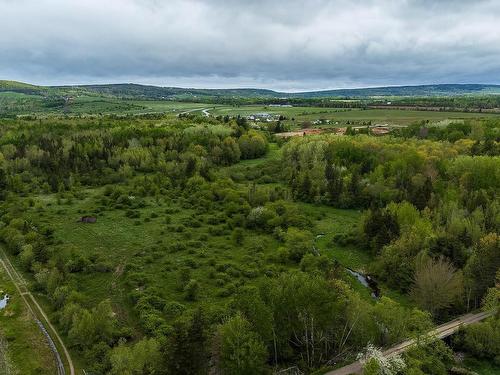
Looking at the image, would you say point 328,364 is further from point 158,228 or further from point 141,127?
point 141,127

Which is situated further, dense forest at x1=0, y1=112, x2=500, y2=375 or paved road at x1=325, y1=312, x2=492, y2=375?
dense forest at x1=0, y1=112, x2=500, y2=375

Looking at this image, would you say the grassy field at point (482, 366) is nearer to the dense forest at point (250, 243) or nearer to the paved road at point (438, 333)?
the dense forest at point (250, 243)

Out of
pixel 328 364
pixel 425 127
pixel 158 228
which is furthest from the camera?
pixel 425 127

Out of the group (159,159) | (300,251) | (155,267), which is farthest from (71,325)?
(159,159)

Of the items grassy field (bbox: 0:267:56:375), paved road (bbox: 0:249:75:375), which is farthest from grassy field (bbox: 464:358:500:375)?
grassy field (bbox: 0:267:56:375)

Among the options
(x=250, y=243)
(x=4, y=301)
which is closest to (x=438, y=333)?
(x=250, y=243)

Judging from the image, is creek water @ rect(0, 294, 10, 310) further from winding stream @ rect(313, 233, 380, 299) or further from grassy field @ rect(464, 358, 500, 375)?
grassy field @ rect(464, 358, 500, 375)

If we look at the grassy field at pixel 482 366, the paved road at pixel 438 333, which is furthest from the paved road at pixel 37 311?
the grassy field at pixel 482 366
